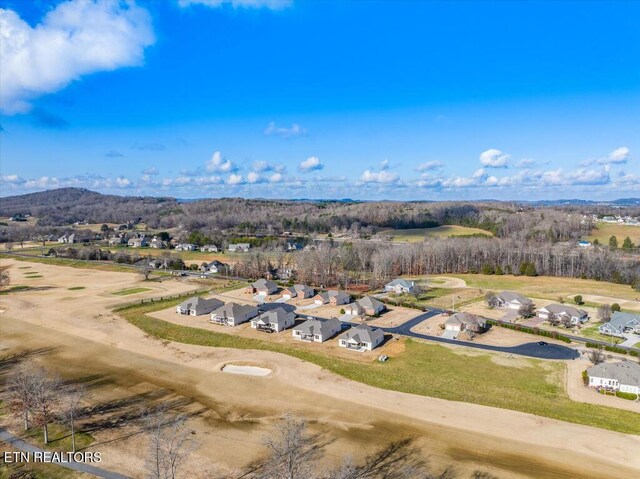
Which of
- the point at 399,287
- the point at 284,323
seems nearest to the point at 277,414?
the point at 284,323

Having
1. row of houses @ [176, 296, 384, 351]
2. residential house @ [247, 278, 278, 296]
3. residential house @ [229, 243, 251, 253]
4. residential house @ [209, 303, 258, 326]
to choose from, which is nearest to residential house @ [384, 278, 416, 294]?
residential house @ [247, 278, 278, 296]

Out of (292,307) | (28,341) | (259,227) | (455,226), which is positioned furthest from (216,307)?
(455,226)

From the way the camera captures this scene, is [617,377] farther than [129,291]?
No

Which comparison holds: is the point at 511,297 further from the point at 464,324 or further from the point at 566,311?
the point at 464,324

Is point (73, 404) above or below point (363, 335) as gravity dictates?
above

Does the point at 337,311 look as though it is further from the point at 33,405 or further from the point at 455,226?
the point at 455,226

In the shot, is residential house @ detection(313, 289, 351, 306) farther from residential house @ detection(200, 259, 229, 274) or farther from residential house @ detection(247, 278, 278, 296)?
residential house @ detection(200, 259, 229, 274)
